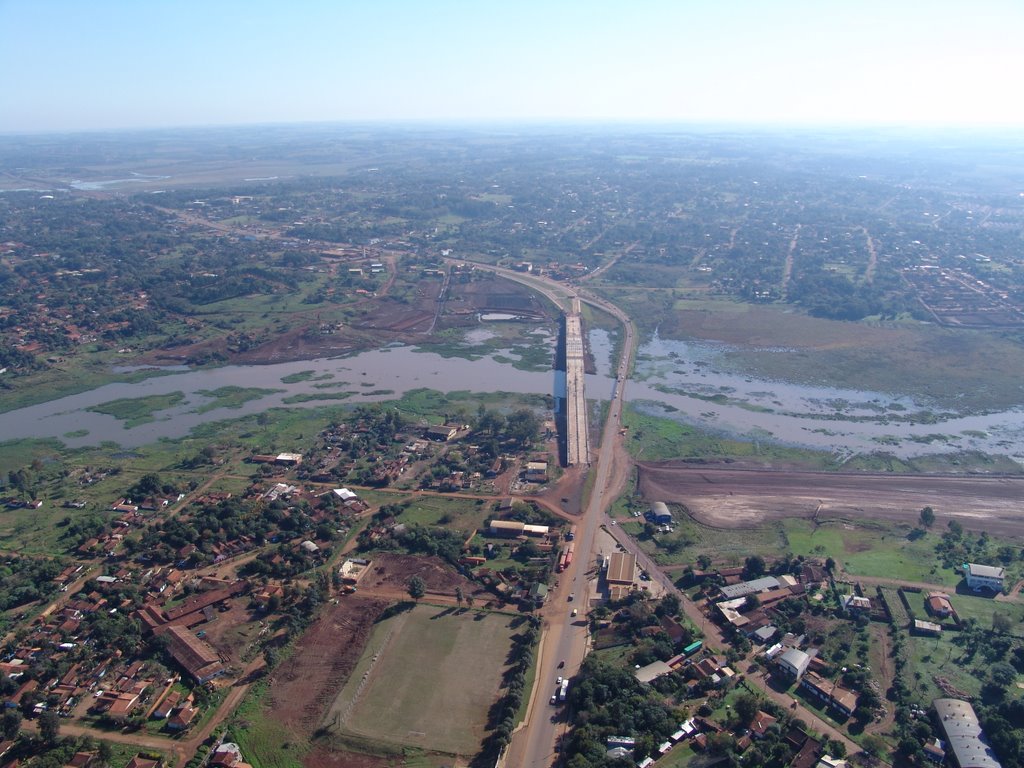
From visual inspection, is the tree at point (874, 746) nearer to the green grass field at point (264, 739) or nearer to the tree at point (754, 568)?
the tree at point (754, 568)

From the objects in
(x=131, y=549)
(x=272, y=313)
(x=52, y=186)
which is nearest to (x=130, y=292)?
(x=272, y=313)

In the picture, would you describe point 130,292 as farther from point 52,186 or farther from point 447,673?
point 52,186

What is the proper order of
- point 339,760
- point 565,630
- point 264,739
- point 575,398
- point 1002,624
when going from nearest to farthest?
point 339,760
point 264,739
point 1002,624
point 565,630
point 575,398

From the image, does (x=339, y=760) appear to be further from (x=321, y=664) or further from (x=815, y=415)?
(x=815, y=415)

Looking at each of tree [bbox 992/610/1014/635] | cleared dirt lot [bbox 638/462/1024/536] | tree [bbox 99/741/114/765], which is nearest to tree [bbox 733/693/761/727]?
tree [bbox 992/610/1014/635]

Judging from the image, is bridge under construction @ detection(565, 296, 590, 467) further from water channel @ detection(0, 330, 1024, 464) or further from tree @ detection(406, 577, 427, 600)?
tree @ detection(406, 577, 427, 600)

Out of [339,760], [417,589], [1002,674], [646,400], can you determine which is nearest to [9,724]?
[339,760]
